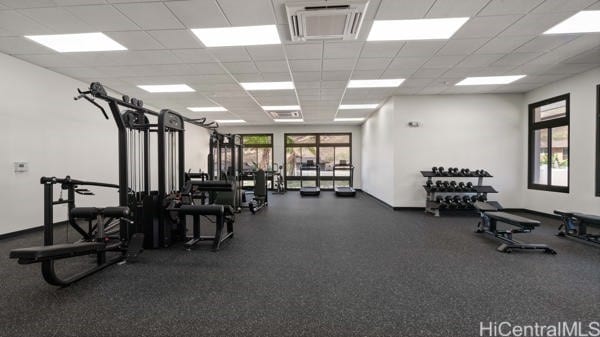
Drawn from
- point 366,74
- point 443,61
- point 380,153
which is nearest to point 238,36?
point 366,74

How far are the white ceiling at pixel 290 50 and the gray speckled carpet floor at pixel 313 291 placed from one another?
289cm

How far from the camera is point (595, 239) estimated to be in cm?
354

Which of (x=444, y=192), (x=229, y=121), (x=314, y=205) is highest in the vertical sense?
(x=229, y=121)

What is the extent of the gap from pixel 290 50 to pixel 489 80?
4343mm

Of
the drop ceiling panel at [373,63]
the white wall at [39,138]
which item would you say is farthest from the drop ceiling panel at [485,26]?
the white wall at [39,138]

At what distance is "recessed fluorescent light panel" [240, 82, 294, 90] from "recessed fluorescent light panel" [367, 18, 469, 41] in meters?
2.27

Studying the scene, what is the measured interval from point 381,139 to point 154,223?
607 cm

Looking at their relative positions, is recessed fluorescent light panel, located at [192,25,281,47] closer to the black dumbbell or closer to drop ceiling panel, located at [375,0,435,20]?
drop ceiling panel, located at [375,0,435,20]

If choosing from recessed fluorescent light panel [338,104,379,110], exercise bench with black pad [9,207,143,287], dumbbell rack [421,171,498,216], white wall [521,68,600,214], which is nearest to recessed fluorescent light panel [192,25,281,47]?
exercise bench with black pad [9,207,143,287]

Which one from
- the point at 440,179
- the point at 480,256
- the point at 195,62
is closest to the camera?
the point at 480,256

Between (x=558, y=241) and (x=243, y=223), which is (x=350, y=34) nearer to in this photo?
(x=243, y=223)

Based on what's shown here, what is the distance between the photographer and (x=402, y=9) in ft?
9.09

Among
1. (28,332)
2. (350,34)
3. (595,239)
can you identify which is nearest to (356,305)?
(28,332)

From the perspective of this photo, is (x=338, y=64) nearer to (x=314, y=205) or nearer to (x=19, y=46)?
(x=314, y=205)
